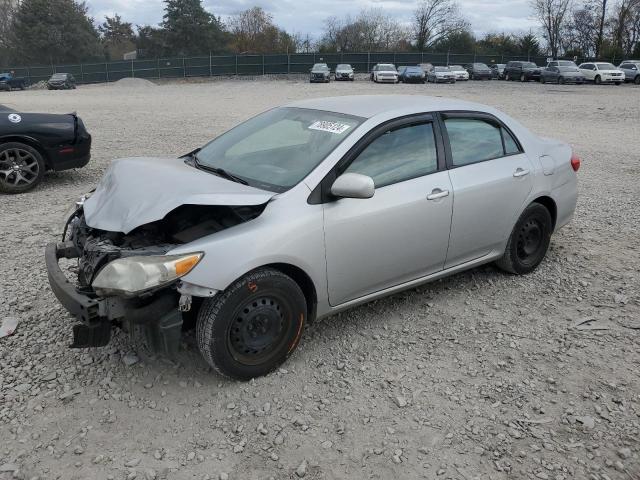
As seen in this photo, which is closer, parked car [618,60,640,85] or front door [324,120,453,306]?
front door [324,120,453,306]

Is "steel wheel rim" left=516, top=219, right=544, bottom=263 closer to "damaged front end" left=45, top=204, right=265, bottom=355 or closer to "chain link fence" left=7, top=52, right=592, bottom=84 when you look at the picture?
"damaged front end" left=45, top=204, right=265, bottom=355

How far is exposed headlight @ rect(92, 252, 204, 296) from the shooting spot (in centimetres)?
285

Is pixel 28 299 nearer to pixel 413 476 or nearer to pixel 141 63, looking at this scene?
pixel 413 476

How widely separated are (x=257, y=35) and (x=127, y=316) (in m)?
79.6

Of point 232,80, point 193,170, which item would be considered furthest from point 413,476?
point 232,80

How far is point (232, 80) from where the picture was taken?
50500mm

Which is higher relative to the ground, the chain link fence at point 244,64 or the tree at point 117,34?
the tree at point 117,34

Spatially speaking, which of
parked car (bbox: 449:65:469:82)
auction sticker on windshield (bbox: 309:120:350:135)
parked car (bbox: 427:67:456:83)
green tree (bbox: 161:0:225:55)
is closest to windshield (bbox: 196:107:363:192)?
auction sticker on windshield (bbox: 309:120:350:135)

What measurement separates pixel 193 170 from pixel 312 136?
Answer: 0.85m

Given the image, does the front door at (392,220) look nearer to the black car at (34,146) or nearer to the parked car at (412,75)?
the black car at (34,146)

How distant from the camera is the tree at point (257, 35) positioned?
7450 centimetres

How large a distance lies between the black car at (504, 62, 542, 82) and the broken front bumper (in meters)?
43.8

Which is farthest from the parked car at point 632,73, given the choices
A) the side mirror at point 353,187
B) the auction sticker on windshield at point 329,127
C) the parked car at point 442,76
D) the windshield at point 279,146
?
the side mirror at point 353,187

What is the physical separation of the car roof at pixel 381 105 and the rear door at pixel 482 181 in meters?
0.11
